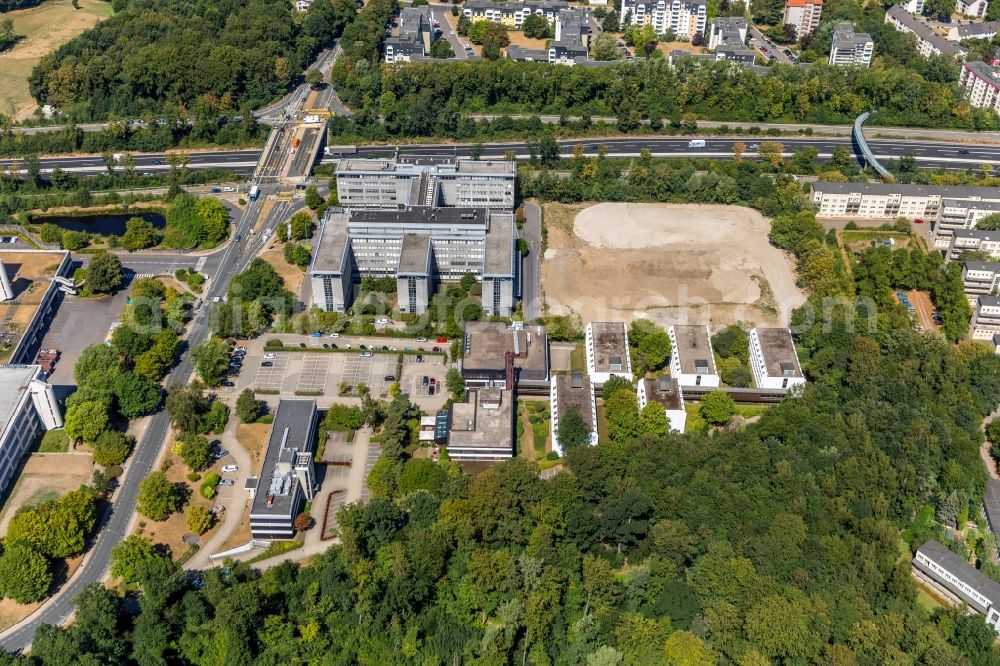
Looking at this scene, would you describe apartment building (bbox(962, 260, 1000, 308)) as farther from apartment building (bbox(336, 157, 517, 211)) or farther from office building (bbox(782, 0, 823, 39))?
office building (bbox(782, 0, 823, 39))

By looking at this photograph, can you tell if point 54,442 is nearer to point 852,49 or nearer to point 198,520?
point 198,520

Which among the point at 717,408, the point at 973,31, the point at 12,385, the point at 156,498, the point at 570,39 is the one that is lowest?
the point at 156,498

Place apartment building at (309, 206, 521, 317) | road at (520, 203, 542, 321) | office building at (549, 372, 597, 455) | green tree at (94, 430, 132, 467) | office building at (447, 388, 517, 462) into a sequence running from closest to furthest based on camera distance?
green tree at (94, 430, 132, 467) < office building at (447, 388, 517, 462) < office building at (549, 372, 597, 455) < apartment building at (309, 206, 521, 317) < road at (520, 203, 542, 321)

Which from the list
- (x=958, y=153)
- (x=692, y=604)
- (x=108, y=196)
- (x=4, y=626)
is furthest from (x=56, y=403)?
(x=958, y=153)

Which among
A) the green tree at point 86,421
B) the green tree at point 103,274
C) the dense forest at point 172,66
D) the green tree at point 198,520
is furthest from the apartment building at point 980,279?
the dense forest at point 172,66

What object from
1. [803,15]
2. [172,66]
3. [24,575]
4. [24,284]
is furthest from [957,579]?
[803,15]

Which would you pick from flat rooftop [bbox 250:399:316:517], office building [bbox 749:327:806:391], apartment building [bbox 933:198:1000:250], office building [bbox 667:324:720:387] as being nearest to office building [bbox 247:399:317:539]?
flat rooftop [bbox 250:399:316:517]
